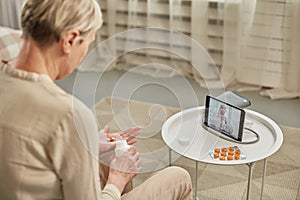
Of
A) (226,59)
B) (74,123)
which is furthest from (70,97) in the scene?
(226,59)

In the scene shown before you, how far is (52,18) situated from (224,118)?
0.97 m

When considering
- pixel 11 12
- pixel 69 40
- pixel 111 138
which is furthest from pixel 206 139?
pixel 11 12

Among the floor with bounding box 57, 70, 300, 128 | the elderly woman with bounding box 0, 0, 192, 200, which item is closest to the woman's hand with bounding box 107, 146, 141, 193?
the elderly woman with bounding box 0, 0, 192, 200

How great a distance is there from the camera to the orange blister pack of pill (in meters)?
1.74

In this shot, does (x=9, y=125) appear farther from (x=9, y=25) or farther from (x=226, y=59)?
(x=9, y=25)

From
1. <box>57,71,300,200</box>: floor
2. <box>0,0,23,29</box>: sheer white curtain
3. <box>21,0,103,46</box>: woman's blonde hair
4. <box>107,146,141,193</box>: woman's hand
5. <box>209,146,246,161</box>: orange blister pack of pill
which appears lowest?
<box>57,71,300,200</box>: floor

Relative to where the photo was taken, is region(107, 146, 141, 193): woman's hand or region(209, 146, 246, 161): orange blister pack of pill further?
region(209, 146, 246, 161): orange blister pack of pill

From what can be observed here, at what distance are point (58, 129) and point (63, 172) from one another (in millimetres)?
99

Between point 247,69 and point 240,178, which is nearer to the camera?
point 240,178

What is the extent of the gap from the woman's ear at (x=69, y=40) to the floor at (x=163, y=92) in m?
1.50

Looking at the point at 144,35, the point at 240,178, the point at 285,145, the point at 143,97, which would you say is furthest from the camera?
the point at 144,35

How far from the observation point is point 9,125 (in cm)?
106

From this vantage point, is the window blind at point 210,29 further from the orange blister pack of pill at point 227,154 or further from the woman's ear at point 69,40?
the woman's ear at point 69,40

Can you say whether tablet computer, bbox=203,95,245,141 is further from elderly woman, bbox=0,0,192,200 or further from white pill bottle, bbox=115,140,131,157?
elderly woman, bbox=0,0,192,200
